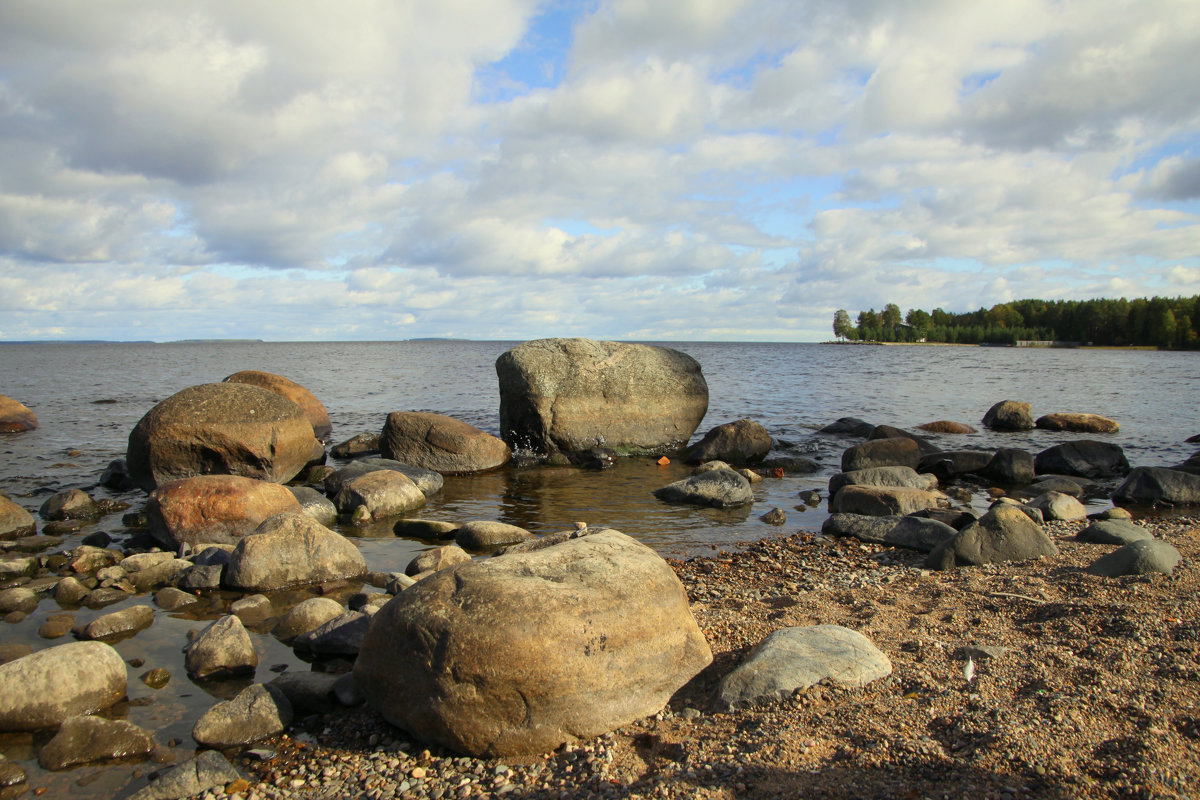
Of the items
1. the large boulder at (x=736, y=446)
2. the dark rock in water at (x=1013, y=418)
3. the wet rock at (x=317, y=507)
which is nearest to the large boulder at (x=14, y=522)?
the wet rock at (x=317, y=507)

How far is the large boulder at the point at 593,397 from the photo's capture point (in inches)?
592

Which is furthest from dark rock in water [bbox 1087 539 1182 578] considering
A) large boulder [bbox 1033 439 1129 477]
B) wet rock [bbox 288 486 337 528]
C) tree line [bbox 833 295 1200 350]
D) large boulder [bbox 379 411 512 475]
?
tree line [bbox 833 295 1200 350]

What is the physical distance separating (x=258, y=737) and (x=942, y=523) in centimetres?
766

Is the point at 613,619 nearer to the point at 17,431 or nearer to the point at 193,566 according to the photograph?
the point at 193,566

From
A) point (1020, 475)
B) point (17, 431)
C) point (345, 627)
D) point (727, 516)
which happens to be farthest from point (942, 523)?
point (17, 431)

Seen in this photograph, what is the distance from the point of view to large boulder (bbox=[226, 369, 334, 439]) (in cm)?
1758

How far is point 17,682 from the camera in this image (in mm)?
4609

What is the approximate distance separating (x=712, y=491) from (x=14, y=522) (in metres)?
9.69

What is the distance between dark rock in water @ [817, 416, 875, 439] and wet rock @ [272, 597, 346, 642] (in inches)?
622

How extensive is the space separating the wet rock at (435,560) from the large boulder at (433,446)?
20.7 feet

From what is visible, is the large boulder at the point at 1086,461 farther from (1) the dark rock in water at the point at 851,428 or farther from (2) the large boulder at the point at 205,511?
(2) the large boulder at the point at 205,511

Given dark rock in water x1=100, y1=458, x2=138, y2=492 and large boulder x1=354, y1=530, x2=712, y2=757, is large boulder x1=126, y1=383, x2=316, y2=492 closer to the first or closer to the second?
dark rock in water x1=100, y1=458, x2=138, y2=492

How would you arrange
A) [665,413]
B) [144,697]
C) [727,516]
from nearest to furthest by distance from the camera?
[144,697], [727,516], [665,413]

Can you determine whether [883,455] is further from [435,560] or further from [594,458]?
[435,560]
